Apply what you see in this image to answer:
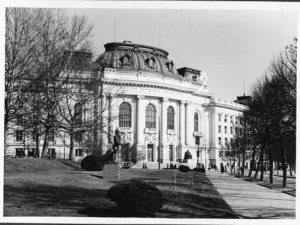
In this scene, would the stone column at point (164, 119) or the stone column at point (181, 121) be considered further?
the stone column at point (181, 121)

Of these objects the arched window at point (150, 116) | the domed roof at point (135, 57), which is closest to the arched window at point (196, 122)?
the domed roof at point (135, 57)

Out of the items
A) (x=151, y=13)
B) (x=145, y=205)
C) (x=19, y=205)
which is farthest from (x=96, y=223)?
(x=151, y=13)

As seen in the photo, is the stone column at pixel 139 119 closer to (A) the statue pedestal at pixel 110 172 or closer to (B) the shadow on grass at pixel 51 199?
(A) the statue pedestal at pixel 110 172

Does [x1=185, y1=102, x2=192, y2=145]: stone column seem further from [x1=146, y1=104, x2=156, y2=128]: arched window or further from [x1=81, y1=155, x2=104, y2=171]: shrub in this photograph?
[x1=81, y1=155, x2=104, y2=171]: shrub

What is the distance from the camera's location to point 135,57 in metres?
73.0

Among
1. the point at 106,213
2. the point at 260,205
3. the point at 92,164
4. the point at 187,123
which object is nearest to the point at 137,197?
the point at 106,213

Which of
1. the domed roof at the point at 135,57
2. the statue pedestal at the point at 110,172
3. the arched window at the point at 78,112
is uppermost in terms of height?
the domed roof at the point at 135,57

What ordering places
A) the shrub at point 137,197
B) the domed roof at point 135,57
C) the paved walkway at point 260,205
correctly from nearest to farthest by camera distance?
the shrub at point 137,197 → the paved walkway at point 260,205 → the domed roof at point 135,57

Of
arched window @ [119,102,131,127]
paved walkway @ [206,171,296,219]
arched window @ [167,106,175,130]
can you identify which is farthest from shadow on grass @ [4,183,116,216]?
arched window @ [167,106,175,130]

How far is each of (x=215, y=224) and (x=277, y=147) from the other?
2319cm

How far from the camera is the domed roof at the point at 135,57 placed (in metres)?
70.8

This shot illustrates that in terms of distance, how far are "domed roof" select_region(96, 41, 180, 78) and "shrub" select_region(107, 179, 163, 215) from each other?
183 ft

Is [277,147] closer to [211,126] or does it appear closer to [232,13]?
[232,13]

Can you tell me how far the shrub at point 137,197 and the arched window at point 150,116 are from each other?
6118 cm
